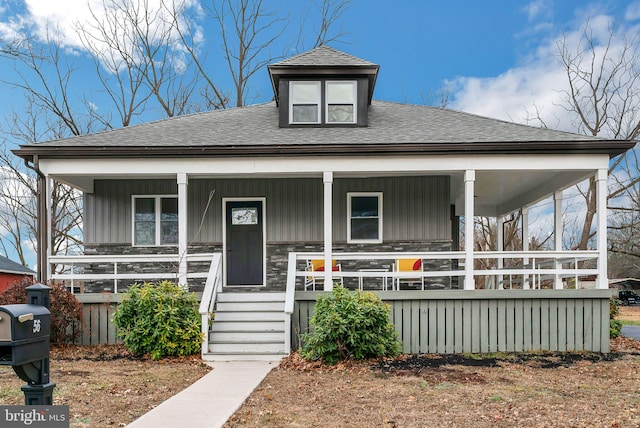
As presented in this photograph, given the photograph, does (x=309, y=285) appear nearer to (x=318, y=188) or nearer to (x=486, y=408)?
(x=318, y=188)

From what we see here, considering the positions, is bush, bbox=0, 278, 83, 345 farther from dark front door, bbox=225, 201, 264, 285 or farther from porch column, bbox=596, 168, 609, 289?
porch column, bbox=596, 168, 609, 289

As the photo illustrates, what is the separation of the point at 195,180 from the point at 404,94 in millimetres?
16000

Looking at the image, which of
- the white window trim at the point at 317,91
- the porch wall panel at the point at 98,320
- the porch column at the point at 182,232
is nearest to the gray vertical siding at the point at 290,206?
the white window trim at the point at 317,91

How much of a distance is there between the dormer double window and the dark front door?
2349 millimetres

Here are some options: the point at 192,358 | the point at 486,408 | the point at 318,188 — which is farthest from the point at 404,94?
the point at 486,408

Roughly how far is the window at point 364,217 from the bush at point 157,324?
4.42 metres

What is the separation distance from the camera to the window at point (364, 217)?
1213 centimetres

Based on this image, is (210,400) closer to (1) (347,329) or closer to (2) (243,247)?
(1) (347,329)

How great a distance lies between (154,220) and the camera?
12.4 meters

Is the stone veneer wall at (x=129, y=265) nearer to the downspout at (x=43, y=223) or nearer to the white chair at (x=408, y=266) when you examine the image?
the downspout at (x=43, y=223)

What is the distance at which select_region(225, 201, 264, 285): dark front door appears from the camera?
12.3 metres

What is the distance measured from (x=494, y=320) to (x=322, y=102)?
6241mm

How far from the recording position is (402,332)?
9695 millimetres

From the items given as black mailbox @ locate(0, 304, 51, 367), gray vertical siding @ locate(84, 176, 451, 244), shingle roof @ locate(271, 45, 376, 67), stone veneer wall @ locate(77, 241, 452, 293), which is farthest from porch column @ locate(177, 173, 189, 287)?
black mailbox @ locate(0, 304, 51, 367)
